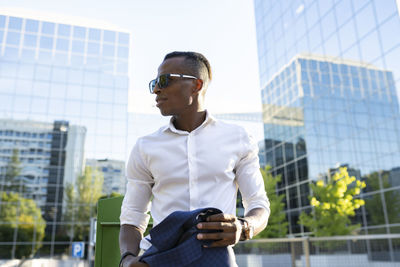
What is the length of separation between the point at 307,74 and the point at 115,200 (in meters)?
24.7

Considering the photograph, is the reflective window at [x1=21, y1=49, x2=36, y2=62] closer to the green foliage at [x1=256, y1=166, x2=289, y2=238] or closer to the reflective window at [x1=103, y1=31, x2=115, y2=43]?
the reflective window at [x1=103, y1=31, x2=115, y2=43]

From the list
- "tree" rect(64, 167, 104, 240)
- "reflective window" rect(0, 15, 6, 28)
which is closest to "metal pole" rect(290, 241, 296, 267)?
"tree" rect(64, 167, 104, 240)

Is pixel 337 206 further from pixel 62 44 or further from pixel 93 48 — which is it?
pixel 62 44

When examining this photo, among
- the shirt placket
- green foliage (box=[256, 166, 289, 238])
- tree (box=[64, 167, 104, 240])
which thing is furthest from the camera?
tree (box=[64, 167, 104, 240])

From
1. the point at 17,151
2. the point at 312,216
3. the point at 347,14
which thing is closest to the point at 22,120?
the point at 17,151

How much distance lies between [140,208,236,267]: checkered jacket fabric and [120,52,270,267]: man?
282 mm

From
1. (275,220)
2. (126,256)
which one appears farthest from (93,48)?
(126,256)

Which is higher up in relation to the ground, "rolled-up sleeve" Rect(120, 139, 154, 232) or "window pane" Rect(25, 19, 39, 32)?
"window pane" Rect(25, 19, 39, 32)

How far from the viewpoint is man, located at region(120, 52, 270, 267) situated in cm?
168

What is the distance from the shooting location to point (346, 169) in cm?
2139

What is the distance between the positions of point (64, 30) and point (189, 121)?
35.4 metres

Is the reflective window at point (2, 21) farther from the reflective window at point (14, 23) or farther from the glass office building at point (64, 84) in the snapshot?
the reflective window at point (14, 23)

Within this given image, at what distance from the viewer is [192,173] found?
169 cm

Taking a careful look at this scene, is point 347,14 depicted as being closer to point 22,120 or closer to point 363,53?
point 363,53
